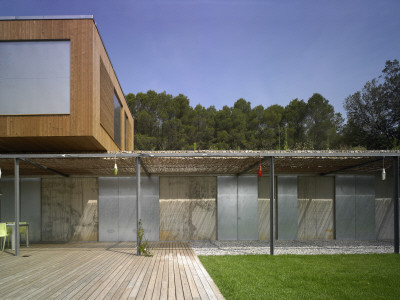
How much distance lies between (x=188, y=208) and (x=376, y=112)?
19660mm

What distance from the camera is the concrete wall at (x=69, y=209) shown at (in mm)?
11133

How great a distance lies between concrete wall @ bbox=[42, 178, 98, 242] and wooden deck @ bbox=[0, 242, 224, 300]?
9.15 feet

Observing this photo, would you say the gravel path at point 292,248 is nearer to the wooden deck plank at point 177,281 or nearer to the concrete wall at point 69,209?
the wooden deck plank at point 177,281

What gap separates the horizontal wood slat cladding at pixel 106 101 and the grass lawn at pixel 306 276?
213 inches

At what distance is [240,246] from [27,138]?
6.86m

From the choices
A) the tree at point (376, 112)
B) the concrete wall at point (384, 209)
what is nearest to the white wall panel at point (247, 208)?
the concrete wall at point (384, 209)

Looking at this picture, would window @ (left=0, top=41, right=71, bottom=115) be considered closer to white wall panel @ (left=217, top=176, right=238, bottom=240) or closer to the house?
the house

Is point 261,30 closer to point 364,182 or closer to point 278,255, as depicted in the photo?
point 364,182

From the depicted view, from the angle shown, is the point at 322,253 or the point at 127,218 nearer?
the point at 322,253

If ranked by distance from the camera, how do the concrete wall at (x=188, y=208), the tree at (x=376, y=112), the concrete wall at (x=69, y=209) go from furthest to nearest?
1. the tree at (x=376, y=112)
2. the concrete wall at (x=188, y=208)
3. the concrete wall at (x=69, y=209)

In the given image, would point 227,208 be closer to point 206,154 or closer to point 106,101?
point 206,154

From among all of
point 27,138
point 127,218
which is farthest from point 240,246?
point 27,138

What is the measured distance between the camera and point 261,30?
2044 centimetres

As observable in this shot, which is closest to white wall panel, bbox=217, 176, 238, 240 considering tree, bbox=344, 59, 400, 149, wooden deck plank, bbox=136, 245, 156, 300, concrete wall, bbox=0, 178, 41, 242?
wooden deck plank, bbox=136, 245, 156, 300
